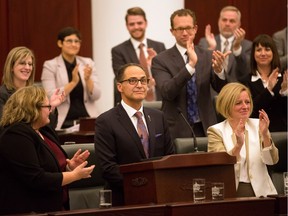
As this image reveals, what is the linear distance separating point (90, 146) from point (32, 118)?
0.79 meters

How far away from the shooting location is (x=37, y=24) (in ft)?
28.1

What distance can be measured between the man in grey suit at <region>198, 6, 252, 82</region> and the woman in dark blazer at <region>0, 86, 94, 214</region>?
7.21 ft

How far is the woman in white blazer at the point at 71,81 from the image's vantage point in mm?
7184

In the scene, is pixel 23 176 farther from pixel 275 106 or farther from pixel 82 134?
pixel 275 106

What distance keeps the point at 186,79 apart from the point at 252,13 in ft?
11.2

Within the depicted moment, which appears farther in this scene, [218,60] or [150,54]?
[150,54]

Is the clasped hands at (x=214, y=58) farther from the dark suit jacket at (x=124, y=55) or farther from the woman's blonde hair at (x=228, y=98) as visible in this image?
the dark suit jacket at (x=124, y=55)

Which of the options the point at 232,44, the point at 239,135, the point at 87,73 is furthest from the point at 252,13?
the point at 239,135

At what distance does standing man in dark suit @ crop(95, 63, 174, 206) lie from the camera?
4.90 meters

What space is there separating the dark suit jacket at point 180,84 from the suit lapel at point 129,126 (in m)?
0.76

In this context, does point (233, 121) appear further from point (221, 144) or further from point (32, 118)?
point (32, 118)

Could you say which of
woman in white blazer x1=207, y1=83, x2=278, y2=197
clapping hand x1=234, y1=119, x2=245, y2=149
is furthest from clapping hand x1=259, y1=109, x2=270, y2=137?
clapping hand x1=234, y1=119, x2=245, y2=149

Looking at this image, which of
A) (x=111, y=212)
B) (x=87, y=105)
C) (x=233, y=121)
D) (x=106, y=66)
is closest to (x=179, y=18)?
(x=233, y=121)

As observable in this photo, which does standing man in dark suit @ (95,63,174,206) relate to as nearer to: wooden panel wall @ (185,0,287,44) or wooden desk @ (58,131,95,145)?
wooden desk @ (58,131,95,145)
